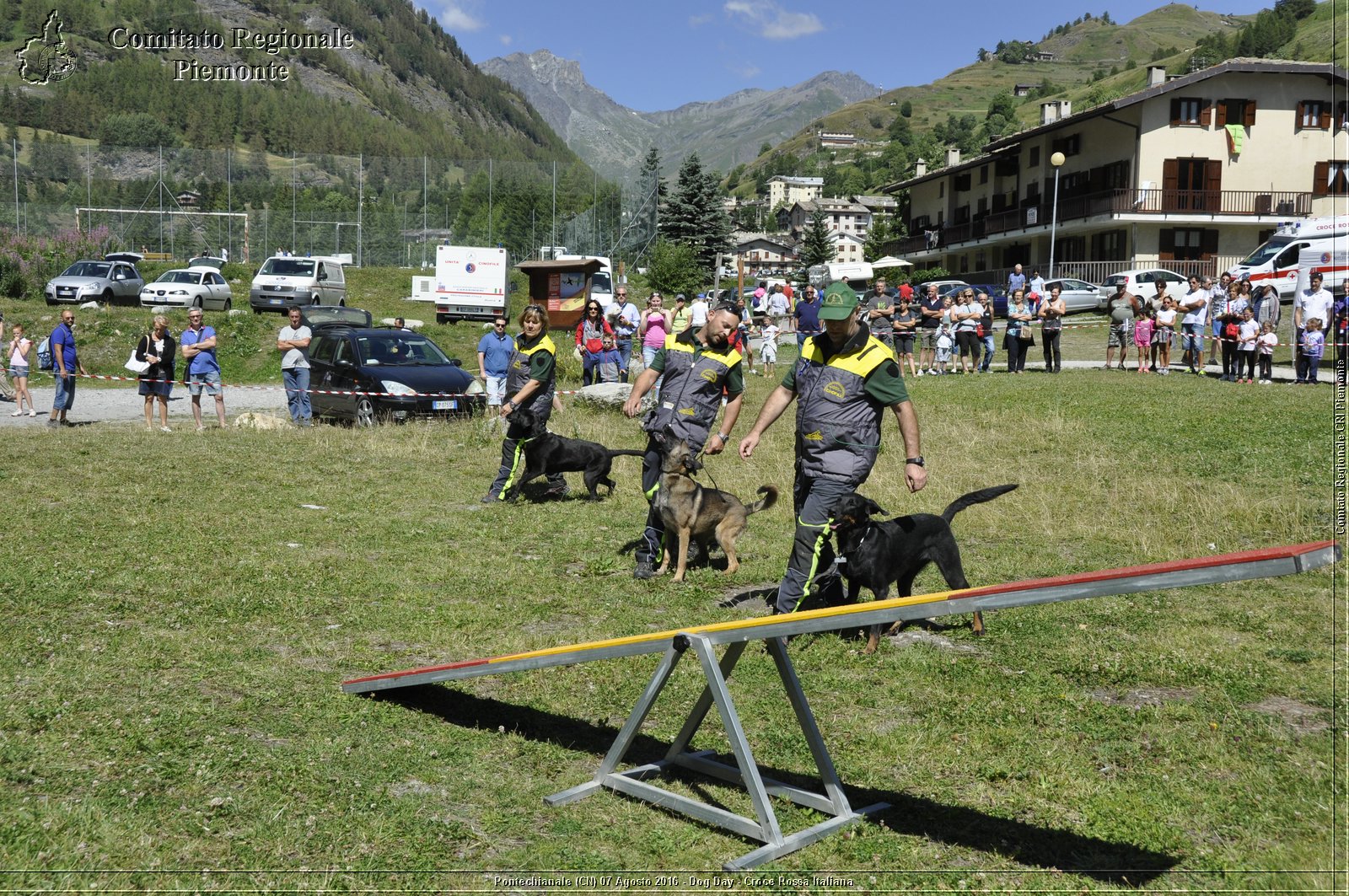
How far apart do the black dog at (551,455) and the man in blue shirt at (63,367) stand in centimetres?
915

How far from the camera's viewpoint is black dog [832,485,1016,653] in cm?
608

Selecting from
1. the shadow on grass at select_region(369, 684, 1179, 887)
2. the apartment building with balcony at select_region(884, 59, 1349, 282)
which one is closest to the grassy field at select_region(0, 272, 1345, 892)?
the shadow on grass at select_region(369, 684, 1179, 887)

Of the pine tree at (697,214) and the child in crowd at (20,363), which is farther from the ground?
the pine tree at (697,214)

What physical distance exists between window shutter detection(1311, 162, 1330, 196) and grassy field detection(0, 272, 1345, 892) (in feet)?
136

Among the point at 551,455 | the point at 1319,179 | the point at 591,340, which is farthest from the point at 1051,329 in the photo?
the point at 1319,179

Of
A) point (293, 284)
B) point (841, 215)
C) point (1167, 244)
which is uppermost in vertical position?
point (841, 215)

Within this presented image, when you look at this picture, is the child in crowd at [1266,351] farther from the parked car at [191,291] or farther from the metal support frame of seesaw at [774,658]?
the parked car at [191,291]

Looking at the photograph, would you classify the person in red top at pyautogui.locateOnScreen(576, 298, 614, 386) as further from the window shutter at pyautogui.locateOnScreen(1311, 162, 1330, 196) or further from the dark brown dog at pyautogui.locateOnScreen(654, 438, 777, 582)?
the window shutter at pyautogui.locateOnScreen(1311, 162, 1330, 196)

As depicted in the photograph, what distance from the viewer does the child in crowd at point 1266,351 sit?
60.7 ft

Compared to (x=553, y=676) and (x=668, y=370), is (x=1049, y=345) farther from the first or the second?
(x=553, y=676)

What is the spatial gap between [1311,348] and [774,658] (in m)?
17.7

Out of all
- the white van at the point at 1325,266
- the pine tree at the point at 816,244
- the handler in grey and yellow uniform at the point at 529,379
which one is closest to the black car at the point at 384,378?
the handler in grey and yellow uniform at the point at 529,379

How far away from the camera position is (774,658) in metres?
4.29

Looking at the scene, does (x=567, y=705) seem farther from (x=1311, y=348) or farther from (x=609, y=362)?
(x=1311, y=348)
